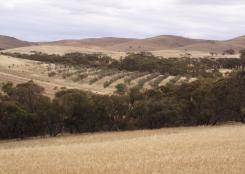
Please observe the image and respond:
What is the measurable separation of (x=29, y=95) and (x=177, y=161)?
1041 inches

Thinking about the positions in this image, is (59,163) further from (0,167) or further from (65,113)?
(65,113)

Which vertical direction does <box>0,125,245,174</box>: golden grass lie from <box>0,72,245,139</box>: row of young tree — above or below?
above

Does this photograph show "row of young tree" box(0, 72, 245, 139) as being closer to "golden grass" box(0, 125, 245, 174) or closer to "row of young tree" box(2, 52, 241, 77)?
"golden grass" box(0, 125, 245, 174)

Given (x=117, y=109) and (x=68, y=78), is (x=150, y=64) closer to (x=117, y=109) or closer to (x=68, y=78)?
(x=68, y=78)

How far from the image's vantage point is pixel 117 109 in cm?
4106

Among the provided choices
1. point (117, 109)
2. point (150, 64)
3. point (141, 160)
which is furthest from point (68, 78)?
point (141, 160)

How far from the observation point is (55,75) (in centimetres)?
7606

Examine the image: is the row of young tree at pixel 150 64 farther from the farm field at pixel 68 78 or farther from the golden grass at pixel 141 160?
the golden grass at pixel 141 160

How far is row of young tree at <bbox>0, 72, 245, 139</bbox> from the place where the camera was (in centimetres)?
3712

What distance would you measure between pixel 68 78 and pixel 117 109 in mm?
33198

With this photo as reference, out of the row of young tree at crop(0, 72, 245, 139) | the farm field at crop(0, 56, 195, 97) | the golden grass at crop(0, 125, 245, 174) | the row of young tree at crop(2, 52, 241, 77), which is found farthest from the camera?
the row of young tree at crop(2, 52, 241, 77)

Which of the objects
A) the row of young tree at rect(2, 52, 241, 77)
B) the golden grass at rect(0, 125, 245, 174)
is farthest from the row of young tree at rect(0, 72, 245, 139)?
the row of young tree at rect(2, 52, 241, 77)

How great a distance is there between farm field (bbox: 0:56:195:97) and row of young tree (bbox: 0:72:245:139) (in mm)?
16258

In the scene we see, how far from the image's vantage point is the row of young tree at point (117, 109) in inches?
1462
